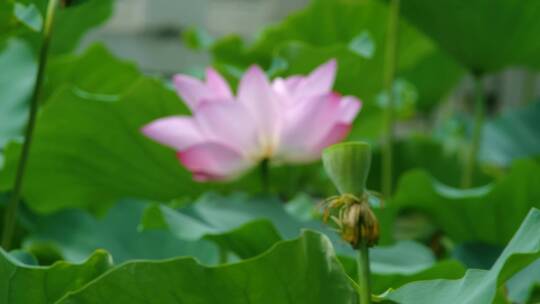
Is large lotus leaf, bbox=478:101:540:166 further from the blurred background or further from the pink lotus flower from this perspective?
the blurred background

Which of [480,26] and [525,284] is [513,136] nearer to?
[480,26]

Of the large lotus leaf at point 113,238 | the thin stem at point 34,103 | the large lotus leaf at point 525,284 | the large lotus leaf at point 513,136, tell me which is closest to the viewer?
the thin stem at point 34,103

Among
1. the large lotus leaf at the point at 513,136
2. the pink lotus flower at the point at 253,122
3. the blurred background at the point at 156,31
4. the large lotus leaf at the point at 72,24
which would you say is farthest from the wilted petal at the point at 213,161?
the blurred background at the point at 156,31

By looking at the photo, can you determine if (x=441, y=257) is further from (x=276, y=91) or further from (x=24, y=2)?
(x=24, y=2)

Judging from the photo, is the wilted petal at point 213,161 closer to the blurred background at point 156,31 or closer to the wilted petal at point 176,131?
the wilted petal at point 176,131

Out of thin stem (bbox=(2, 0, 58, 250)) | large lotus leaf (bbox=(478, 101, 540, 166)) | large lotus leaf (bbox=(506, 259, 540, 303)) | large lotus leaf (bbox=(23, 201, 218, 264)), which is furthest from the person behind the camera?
large lotus leaf (bbox=(478, 101, 540, 166))

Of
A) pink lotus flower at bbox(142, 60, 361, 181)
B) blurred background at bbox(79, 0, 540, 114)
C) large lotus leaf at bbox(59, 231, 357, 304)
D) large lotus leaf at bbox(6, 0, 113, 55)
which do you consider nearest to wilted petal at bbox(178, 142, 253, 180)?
pink lotus flower at bbox(142, 60, 361, 181)
